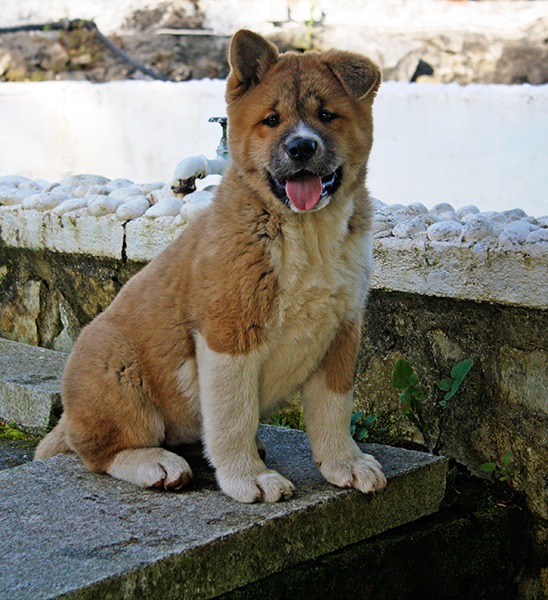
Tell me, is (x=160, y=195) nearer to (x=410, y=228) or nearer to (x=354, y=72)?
(x=410, y=228)

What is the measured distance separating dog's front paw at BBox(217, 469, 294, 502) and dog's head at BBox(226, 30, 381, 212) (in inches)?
31.1

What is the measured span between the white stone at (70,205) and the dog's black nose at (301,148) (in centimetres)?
229

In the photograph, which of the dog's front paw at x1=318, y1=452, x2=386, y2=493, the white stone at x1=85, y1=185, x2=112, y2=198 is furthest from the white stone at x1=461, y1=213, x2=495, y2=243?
the white stone at x1=85, y1=185, x2=112, y2=198

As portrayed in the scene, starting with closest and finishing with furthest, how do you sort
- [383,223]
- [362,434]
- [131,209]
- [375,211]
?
[362,434] → [383,223] → [375,211] → [131,209]

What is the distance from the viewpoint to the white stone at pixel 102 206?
4418mm

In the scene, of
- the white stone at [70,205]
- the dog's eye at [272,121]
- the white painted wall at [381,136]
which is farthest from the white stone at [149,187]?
the dog's eye at [272,121]

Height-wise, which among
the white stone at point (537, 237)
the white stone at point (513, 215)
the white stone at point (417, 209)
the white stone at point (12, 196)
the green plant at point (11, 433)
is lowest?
the green plant at point (11, 433)

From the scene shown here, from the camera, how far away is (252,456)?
107 inches

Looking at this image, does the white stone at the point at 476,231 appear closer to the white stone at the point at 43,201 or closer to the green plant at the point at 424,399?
the green plant at the point at 424,399

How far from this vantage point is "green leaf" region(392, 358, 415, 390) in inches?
124

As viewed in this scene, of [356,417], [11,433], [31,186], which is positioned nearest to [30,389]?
[11,433]

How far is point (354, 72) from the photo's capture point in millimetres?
2674

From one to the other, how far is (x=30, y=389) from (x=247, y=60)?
6.17 feet

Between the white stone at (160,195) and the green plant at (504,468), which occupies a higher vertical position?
the white stone at (160,195)
